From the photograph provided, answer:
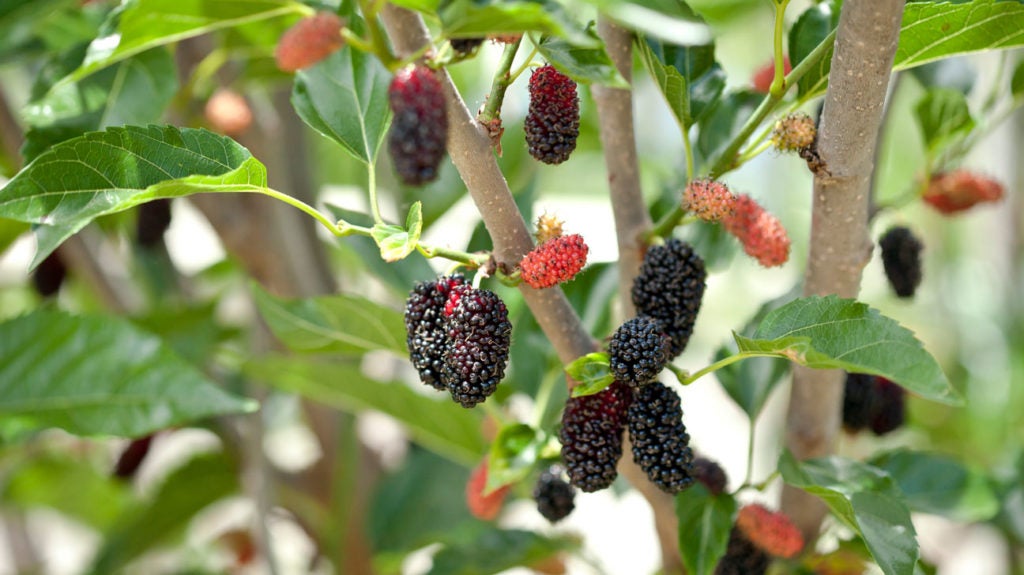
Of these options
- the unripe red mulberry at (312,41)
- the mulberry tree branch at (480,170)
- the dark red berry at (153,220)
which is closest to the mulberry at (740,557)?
the mulberry tree branch at (480,170)

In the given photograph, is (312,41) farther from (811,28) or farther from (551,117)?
(811,28)

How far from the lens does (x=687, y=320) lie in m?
0.59

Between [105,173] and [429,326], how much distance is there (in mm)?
187

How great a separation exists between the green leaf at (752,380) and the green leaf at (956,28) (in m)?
0.27

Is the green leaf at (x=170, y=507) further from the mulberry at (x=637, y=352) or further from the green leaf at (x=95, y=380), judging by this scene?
the mulberry at (x=637, y=352)

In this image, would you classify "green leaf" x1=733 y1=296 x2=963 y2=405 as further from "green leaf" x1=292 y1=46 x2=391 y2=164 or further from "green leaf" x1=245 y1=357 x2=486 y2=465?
"green leaf" x1=245 y1=357 x2=486 y2=465

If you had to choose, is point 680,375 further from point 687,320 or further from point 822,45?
point 822,45

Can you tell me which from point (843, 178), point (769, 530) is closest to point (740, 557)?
point (769, 530)

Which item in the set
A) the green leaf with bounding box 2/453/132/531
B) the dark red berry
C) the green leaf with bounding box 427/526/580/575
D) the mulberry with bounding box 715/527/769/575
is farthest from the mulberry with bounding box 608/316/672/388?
the green leaf with bounding box 2/453/132/531

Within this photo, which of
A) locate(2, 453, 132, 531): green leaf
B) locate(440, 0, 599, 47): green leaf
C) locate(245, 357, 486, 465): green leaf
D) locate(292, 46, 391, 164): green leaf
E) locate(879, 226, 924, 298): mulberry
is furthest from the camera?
locate(2, 453, 132, 531): green leaf

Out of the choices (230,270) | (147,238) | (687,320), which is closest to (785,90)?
(687,320)

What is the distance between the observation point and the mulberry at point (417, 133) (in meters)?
0.41

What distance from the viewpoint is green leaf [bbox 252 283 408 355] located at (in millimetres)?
635

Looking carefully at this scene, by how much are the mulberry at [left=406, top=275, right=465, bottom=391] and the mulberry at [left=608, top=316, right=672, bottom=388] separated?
9 centimetres
